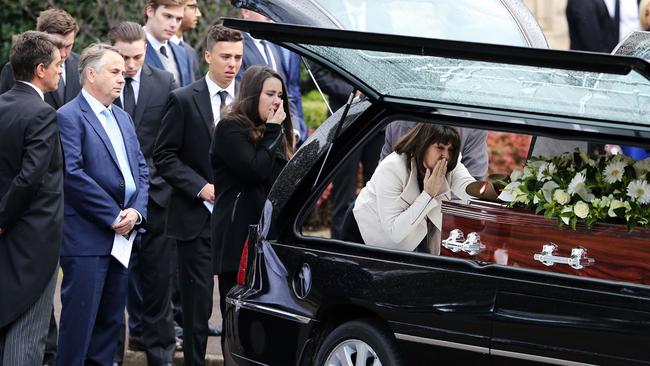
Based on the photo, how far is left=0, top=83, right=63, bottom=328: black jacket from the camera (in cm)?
801

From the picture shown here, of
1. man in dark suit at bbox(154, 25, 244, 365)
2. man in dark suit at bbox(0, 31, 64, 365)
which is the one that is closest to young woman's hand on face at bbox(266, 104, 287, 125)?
man in dark suit at bbox(154, 25, 244, 365)

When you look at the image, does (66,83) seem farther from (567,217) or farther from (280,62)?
(567,217)

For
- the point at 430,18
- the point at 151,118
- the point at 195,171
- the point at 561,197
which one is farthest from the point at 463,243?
the point at 151,118

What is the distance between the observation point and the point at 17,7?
51.1 ft

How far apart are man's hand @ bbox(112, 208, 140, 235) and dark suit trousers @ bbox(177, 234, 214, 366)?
0.57 metres

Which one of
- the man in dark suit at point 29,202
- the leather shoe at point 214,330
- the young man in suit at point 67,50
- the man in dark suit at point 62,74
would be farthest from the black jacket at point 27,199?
the leather shoe at point 214,330

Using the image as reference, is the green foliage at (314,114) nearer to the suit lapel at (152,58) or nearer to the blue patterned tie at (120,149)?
the suit lapel at (152,58)

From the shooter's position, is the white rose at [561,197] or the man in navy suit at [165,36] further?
the man in navy suit at [165,36]

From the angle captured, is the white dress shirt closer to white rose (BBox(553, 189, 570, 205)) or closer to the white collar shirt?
the white collar shirt

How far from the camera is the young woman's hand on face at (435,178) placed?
7.24 meters

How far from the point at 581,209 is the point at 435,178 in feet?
3.57

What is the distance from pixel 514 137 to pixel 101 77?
828 cm

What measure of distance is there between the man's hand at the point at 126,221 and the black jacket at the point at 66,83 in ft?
4.83

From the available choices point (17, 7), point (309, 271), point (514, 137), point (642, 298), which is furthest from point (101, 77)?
point (514, 137)
